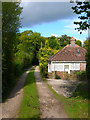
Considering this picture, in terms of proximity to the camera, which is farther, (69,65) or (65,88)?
(69,65)

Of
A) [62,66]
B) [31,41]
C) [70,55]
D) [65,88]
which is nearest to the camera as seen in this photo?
[65,88]

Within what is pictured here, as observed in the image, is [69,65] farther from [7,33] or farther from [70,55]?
[7,33]

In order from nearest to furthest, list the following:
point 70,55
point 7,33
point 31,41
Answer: point 7,33 → point 70,55 → point 31,41

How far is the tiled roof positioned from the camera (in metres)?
21.3

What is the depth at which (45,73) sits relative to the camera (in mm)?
19859

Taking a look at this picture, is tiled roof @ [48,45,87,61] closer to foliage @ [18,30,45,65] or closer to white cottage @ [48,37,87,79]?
white cottage @ [48,37,87,79]

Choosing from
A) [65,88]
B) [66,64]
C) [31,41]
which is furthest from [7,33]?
[31,41]

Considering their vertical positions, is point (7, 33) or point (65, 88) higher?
point (7, 33)

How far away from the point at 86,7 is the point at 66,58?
47.5 feet

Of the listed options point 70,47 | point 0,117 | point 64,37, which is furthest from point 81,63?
point 64,37

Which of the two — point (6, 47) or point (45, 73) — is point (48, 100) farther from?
point (45, 73)

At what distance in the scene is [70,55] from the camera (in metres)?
22.2

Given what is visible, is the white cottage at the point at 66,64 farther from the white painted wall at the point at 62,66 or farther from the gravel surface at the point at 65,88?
the gravel surface at the point at 65,88

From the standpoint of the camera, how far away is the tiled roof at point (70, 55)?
69.8 ft
